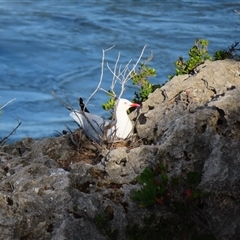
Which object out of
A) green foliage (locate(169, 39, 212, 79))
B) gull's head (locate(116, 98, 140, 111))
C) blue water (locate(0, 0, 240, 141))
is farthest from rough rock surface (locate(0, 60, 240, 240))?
blue water (locate(0, 0, 240, 141))

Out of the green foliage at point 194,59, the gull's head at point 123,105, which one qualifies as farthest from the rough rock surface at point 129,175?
the green foliage at point 194,59

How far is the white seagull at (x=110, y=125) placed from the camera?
16.2 ft

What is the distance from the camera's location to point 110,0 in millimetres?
18969

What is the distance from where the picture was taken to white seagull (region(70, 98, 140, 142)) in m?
4.95

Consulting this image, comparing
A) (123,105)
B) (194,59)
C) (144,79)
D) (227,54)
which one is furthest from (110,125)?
(227,54)

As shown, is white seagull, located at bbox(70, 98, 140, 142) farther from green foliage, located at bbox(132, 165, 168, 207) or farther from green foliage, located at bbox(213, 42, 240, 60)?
green foliage, located at bbox(213, 42, 240, 60)

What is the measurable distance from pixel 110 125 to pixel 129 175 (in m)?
0.55

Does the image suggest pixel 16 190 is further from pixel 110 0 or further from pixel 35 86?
pixel 110 0

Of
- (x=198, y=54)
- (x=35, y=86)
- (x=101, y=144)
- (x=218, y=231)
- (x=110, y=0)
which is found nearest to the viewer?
(x=218, y=231)

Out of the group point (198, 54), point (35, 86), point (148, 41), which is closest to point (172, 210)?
point (198, 54)

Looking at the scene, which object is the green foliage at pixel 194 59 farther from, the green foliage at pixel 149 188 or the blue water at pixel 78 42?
the blue water at pixel 78 42

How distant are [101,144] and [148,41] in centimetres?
1055

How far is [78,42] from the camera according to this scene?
16.0 meters

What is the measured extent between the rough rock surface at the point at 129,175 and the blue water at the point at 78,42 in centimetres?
707
